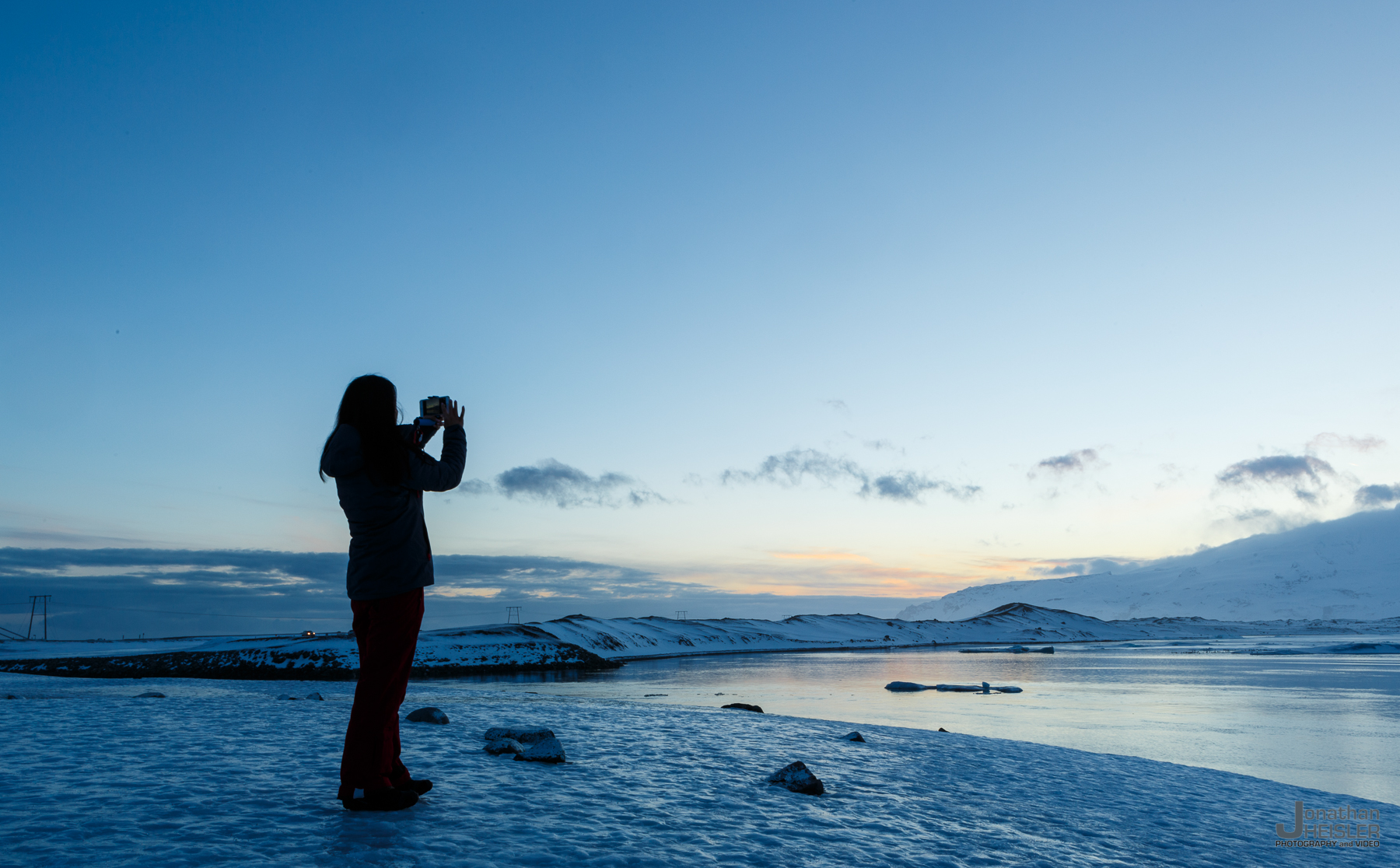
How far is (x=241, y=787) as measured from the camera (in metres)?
4.92

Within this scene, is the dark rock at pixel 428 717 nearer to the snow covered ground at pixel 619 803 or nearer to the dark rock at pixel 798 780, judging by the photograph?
the snow covered ground at pixel 619 803

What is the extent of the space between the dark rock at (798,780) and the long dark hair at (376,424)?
152 inches

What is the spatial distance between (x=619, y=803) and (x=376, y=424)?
3.00 metres

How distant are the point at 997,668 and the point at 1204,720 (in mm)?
29439

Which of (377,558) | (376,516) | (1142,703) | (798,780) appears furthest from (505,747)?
(1142,703)

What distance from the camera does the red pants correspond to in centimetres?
425

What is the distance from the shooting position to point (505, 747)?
6.74 meters

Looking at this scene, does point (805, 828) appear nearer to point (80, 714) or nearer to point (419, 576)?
point (419, 576)

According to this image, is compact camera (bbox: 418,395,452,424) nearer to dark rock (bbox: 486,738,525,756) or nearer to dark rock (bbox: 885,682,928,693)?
dark rock (bbox: 486,738,525,756)

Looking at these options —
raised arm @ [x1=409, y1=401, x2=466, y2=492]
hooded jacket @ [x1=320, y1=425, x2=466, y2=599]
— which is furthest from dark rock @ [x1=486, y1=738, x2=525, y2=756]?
raised arm @ [x1=409, y1=401, x2=466, y2=492]

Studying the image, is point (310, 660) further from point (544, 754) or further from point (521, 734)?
point (544, 754)

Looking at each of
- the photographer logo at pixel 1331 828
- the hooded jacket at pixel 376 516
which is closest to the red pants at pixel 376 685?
the hooded jacket at pixel 376 516

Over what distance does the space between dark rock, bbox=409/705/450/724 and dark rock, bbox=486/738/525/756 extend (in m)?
2.43

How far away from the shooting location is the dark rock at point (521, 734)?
23.8ft
